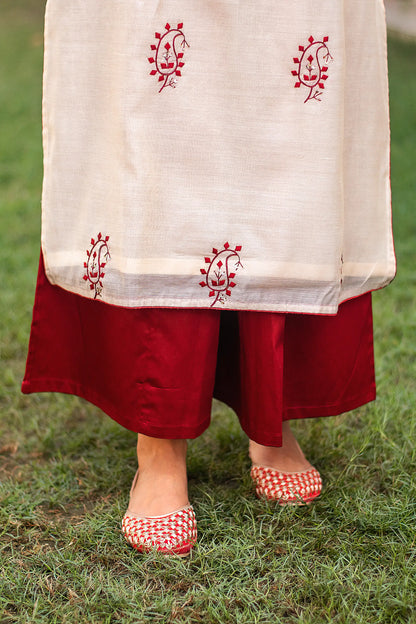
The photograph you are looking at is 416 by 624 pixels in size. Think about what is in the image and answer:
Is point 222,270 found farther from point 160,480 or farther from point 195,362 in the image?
point 160,480

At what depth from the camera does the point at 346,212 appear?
1489mm

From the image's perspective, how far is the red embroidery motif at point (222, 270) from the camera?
135cm

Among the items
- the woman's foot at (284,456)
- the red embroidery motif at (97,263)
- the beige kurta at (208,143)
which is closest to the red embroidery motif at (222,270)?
the beige kurta at (208,143)

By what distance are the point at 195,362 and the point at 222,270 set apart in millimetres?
194

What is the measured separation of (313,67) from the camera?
134 cm

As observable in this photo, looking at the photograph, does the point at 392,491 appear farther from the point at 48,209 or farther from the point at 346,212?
the point at 48,209

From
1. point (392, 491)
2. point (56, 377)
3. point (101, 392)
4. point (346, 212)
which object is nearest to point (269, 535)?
point (392, 491)

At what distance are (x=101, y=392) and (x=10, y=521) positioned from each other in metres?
0.35

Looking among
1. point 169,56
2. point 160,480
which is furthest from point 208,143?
point 160,480

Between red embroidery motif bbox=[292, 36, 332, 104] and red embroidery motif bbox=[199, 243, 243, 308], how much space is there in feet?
1.07

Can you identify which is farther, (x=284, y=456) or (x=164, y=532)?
(x=284, y=456)

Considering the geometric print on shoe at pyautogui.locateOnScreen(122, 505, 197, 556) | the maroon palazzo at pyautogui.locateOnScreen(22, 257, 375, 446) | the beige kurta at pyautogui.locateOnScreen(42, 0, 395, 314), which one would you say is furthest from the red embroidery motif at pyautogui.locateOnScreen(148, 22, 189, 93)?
the geometric print on shoe at pyautogui.locateOnScreen(122, 505, 197, 556)

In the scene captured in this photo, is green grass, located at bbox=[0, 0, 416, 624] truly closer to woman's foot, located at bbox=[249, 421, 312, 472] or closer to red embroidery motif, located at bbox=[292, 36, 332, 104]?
woman's foot, located at bbox=[249, 421, 312, 472]

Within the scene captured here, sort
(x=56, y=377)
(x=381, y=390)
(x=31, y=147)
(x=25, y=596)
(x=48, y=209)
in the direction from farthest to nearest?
(x=31, y=147)
(x=381, y=390)
(x=56, y=377)
(x=48, y=209)
(x=25, y=596)
